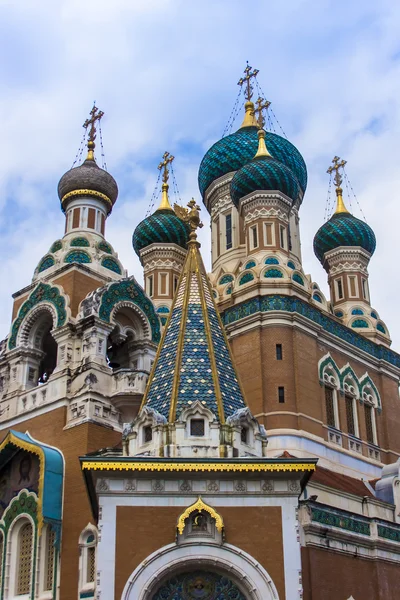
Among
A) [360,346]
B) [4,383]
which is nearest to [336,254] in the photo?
[360,346]

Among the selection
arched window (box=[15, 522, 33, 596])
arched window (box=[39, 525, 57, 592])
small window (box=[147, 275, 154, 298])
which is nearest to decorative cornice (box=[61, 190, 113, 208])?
small window (box=[147, 275, 154, 298])

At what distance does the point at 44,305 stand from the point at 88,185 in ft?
11.0

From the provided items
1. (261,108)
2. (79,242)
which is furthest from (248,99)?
(79,242)

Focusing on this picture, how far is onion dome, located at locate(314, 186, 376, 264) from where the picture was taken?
2314 centimetres

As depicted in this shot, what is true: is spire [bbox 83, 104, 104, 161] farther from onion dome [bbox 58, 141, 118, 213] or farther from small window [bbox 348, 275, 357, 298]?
small window [bbox 348, 275, 357, 298]

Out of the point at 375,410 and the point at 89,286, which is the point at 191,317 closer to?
the point at 89,286

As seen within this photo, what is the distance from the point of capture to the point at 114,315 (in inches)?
663

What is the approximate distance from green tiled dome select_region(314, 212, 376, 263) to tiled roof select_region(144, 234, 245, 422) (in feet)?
32.4

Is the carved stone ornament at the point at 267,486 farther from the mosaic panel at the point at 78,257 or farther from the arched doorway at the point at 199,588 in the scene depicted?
the mosaic panel at the point at 78,257

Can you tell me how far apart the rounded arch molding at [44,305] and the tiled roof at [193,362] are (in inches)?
142

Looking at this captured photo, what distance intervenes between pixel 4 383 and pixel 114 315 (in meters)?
2.66

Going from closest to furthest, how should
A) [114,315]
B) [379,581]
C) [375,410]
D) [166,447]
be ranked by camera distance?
[166,447] < [379,581] < [114,315] < [375,410]

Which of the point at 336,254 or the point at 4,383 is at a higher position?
the point at 336,254

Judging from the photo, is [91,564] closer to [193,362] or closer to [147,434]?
[147,434]
